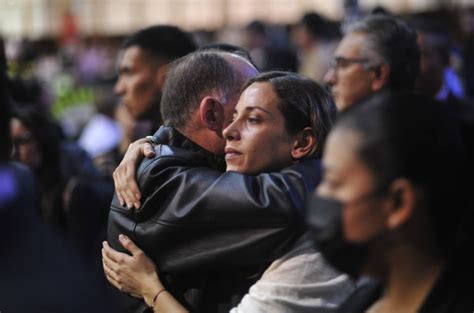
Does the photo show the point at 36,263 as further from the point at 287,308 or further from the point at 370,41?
the point at 370,41

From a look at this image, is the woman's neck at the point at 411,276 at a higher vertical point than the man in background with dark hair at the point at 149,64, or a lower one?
higher

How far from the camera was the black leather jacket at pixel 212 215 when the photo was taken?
277 cm

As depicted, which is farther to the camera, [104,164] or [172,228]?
[104,164]

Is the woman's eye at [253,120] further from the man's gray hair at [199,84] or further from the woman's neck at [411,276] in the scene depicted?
the woman's neck at [411,276]

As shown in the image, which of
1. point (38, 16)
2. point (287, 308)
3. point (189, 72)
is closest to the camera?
point (287, 308)

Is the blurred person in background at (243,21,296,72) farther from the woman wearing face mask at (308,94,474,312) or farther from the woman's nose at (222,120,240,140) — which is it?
the woman wearing face mask at (308,94,474,312)

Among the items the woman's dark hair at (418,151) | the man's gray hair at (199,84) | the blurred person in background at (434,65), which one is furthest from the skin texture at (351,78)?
the woman's dark hair at (418,151)

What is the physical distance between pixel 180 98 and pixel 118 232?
47cm

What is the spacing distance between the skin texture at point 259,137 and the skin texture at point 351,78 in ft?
3.50

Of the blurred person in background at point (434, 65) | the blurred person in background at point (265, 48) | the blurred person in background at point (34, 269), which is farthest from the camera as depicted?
the blurred person in background at point (265, 48)

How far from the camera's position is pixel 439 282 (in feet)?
7.37

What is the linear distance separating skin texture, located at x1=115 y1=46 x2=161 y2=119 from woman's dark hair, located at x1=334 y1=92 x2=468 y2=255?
2757 millimetres

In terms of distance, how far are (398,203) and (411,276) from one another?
0.19 meters

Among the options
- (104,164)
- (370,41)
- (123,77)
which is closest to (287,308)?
(370,41)
